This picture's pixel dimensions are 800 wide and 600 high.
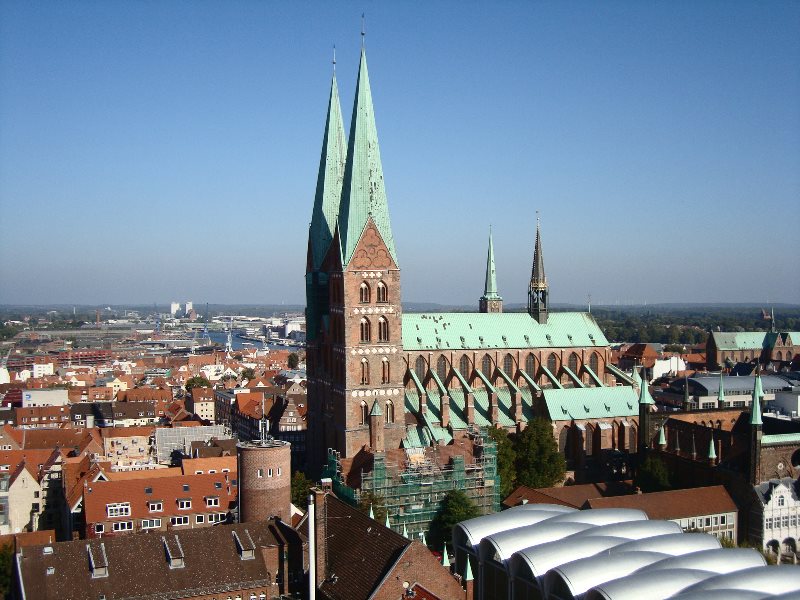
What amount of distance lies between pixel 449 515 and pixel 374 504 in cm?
586

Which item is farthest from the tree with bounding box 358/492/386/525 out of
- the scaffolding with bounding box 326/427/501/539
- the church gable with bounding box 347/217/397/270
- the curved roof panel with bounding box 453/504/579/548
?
the church gable with bounding box 347/217/397/270

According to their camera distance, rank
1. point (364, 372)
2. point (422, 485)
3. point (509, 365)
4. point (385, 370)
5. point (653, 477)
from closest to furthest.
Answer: point (422, 485) → point (653, 477) → point (364, 372) → point (385, 370) → point (509, 365)

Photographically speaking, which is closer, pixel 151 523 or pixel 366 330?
pixel 151 523

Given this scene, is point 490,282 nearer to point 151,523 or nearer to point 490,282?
point 490,282

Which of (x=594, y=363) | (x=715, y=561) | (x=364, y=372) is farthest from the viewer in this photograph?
(x=594, y=363)

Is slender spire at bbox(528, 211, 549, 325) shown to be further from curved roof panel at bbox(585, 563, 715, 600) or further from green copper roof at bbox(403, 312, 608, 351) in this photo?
curved roof panel at bbox(585, 563, 715, 600)

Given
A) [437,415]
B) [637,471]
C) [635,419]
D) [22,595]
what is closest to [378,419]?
[437,415]

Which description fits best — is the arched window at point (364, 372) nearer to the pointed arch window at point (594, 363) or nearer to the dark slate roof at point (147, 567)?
the dark slate roof at point (147, 567)

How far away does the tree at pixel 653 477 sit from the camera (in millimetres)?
75125

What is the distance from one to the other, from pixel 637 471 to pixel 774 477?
12.6 metres

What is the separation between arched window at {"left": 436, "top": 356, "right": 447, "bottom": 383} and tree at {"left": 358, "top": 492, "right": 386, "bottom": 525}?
91.5ft

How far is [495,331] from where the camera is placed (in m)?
97.6

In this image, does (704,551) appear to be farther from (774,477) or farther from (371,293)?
(371,293)

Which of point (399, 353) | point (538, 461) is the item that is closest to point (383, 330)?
point (399, 353)
